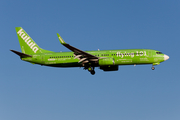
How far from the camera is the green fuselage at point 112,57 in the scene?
5112 cm

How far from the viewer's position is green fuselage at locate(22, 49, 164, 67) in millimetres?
51125

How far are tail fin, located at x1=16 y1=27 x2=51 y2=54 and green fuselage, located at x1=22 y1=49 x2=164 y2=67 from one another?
9.04ft

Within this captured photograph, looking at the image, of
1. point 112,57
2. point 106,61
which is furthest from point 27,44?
point 112,57

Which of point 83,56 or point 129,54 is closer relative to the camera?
point 83,56

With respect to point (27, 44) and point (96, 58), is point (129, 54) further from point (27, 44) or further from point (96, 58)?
point (27, 44)

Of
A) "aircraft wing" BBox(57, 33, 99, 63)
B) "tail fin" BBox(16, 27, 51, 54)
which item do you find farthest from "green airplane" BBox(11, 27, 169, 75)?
"tail fin" BBox(16, 27, 51, 54)

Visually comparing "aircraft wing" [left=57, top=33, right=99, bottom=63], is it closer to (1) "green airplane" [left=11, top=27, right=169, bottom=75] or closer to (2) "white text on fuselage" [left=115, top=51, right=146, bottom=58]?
(1) "green airplane" [left=11, top=27, right=169, bottom=75]

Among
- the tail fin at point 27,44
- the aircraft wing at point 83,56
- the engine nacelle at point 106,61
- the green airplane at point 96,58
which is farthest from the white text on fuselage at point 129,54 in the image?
the tail fin at point 27,44

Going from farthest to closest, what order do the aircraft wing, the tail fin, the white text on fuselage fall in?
the tail fin
the white text on fuselage
the aircraft wing

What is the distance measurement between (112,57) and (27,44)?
17.6 metres

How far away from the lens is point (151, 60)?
51.4 meters

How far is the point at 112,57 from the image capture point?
2026 inches

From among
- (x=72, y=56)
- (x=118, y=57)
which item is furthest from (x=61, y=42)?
(x=118, y=57)

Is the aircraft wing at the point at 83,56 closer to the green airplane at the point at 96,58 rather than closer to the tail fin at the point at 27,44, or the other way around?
the green airplane at the point at 96,58
